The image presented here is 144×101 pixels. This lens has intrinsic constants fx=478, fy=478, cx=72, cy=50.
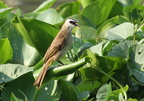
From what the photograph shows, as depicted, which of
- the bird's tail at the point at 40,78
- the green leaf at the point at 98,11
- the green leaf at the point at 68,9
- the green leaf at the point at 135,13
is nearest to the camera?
the bird's tail at the point at 40,78

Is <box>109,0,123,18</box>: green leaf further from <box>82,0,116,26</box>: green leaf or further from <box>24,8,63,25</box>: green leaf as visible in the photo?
<box>24,8,63,25</box>: green leaf

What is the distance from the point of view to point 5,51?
2.66 metres

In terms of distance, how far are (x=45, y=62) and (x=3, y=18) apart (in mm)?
741

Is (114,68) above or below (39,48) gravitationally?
below

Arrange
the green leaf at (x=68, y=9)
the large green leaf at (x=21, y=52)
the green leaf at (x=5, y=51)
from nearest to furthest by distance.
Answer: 1. the green leaf at (x=5, y=51)
2. the large green leaf at (x=21, y=52)
3. the green leaf at (x=68, y=9)

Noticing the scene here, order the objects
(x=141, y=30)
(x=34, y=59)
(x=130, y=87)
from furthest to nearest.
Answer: (x=141, y=30) < (x=34, y=59) < (x=130, y=87)

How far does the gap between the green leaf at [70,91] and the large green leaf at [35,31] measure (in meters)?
0.30

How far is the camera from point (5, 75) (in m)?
2.41

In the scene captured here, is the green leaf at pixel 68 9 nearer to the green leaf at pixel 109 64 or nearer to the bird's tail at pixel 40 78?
the green leaf at pixel 109 64

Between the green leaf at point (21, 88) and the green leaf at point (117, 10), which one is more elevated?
the green leaf at point (21, 88)

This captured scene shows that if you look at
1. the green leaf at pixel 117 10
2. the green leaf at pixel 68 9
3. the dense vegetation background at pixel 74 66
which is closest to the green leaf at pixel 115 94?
A: the dense vegetation background at pixel 74 66

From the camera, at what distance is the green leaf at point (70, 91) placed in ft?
7.70

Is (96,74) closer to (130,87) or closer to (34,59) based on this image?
(130,87)

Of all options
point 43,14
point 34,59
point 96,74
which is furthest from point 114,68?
point 43,14
